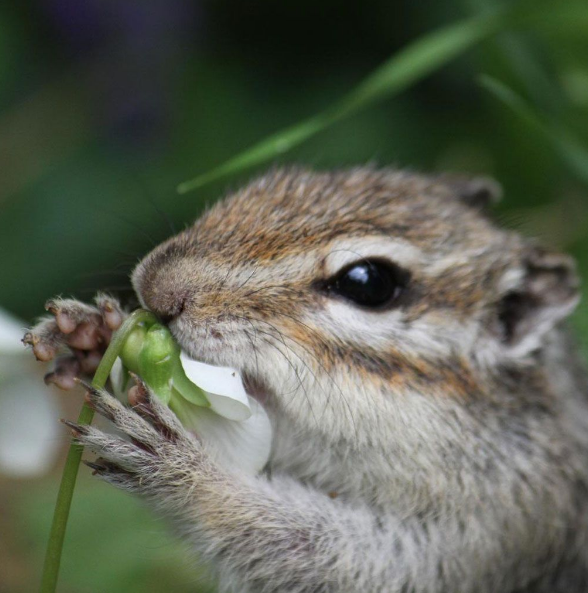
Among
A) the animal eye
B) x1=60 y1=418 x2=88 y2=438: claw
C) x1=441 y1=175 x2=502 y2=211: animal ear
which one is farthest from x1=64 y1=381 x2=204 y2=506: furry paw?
x1=441 y1=175 x2=502 y2=211: animal ear

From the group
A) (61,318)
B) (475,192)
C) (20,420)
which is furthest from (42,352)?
(475,192)

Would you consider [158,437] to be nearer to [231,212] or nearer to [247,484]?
[247,484]

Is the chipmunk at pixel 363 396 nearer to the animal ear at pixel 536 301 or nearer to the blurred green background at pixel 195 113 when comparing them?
the animal ear at pixel 536 301

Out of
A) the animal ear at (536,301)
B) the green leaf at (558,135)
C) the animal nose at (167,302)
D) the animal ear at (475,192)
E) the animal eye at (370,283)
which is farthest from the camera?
the green leaf at (558,135)

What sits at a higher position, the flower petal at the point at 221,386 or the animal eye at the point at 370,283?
the animal eye at the point at 370,283

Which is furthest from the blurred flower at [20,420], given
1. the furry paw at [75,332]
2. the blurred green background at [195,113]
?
the blurred green background at [195,113]

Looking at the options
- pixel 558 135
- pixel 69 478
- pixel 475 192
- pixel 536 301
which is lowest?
pixel 69 478

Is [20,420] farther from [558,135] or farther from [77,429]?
[558,135]
